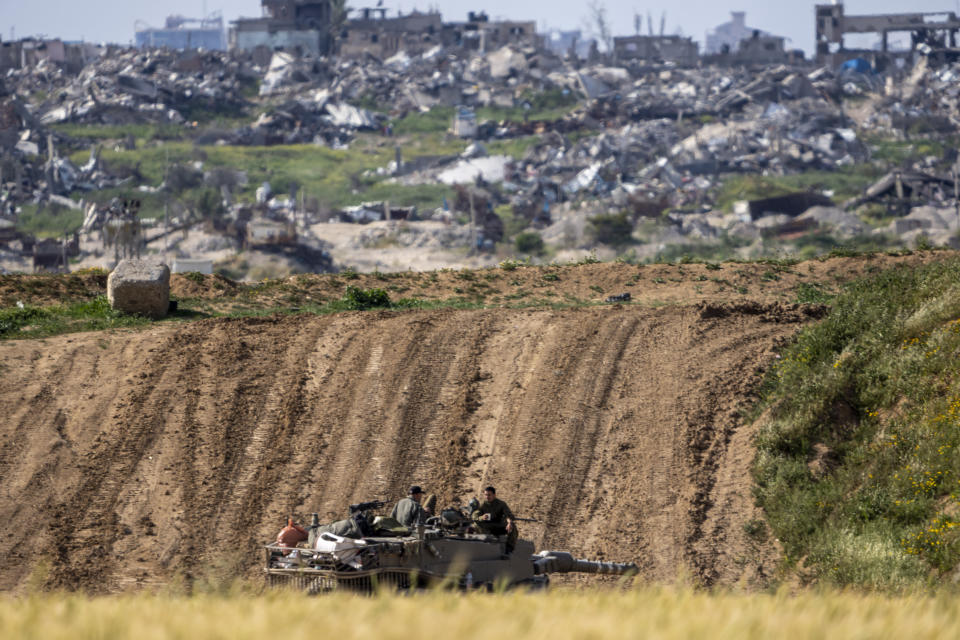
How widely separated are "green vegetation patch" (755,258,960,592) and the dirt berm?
88 centimetres

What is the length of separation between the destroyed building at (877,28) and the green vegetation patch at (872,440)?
12696 cm

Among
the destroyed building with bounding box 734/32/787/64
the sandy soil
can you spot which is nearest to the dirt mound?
the sandy soil

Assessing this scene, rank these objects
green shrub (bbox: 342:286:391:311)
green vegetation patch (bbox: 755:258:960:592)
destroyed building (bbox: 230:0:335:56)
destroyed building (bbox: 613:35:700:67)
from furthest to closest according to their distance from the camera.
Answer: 1. destroyed building (bbox: 613:35:700:67)
2. destroyed building (bbox: 230:0:335:56)
3. green shrub (bbox: 342:286:391:311)
4. green vegetation patch (bbox: 755:258:960:592)

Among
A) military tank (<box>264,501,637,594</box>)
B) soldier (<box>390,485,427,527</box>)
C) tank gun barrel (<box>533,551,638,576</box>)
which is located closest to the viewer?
military tank (<box>264,501,637,594</box>)

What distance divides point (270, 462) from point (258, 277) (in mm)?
42224

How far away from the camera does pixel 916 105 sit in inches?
4705

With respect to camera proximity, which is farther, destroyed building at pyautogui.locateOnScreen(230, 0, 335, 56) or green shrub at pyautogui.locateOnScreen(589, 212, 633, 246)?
destroyed building at pyautogui.locateOnScreen(230, 0, 335, 56)

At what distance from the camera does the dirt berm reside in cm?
2102

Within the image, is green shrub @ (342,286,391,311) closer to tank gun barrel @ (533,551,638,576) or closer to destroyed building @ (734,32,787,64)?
tank gun barrel @ (533,551,638,576)

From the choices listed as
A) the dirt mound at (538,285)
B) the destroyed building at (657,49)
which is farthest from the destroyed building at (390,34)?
the dirt mound at (538,285)

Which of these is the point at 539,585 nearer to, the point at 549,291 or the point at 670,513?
the point at 670,513

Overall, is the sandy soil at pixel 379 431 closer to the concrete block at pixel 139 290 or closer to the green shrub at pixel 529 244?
the concrete block at pixel 139 290

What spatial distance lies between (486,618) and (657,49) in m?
154

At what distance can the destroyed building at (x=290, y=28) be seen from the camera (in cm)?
14475
